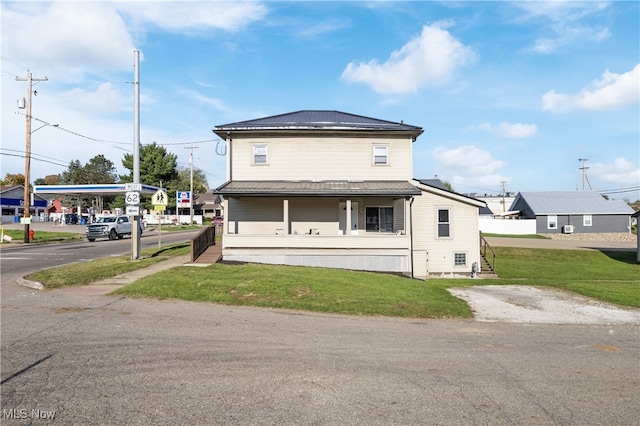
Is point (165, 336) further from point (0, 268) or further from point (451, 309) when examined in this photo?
point (0, 268)

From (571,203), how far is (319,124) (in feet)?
154

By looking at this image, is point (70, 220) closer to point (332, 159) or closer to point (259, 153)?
point (259, 153)

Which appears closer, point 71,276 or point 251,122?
point 71,276

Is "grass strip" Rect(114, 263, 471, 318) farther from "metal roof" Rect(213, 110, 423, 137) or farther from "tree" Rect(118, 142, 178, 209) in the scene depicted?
"tree" Rect(118, 142, 178, 209)

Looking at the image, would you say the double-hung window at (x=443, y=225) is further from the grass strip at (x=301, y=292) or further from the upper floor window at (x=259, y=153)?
the upper floor window at (x=259, y=153)

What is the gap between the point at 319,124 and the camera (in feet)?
71.3

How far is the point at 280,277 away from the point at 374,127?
10826 mm

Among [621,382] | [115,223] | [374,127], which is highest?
[374,127]

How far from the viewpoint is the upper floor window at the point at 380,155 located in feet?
71.7

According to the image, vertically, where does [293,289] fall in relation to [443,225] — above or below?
below

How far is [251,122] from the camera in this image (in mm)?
22625

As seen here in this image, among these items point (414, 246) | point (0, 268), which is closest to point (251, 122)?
point (414, 246)

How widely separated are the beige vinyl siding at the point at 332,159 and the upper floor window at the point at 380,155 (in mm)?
158

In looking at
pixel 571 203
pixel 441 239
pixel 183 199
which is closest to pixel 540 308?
pixel 441 239
